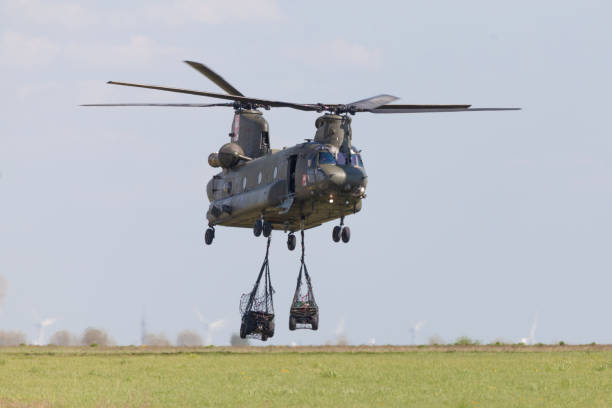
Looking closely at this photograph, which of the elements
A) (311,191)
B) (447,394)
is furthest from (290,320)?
(447,394)

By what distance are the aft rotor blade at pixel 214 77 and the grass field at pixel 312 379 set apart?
15356 millimetres

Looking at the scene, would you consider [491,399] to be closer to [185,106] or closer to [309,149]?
[309,149]

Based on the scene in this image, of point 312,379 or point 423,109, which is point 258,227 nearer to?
point 423,109

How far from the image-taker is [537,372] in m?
41.8

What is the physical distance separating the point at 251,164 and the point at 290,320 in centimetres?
892

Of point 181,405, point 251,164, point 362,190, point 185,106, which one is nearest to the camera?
point 181,405

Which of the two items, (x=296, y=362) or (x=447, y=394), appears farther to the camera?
(x=296, y=362)

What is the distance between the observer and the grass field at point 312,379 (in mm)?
32750

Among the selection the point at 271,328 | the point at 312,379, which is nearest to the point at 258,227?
the point at 271,328

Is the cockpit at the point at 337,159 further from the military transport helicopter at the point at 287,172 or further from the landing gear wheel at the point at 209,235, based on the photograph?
the landing gear wheel at the point at 209,235

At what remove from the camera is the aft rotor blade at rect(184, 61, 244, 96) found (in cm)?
5247

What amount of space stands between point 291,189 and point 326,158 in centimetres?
332

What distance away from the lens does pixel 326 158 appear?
45.1 m

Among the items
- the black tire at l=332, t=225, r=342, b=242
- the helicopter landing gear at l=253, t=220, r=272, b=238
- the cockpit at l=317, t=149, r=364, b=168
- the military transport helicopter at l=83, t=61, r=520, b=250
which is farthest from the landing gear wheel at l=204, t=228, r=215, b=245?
the cockpit at l=317, t=149, r=364, b=168
